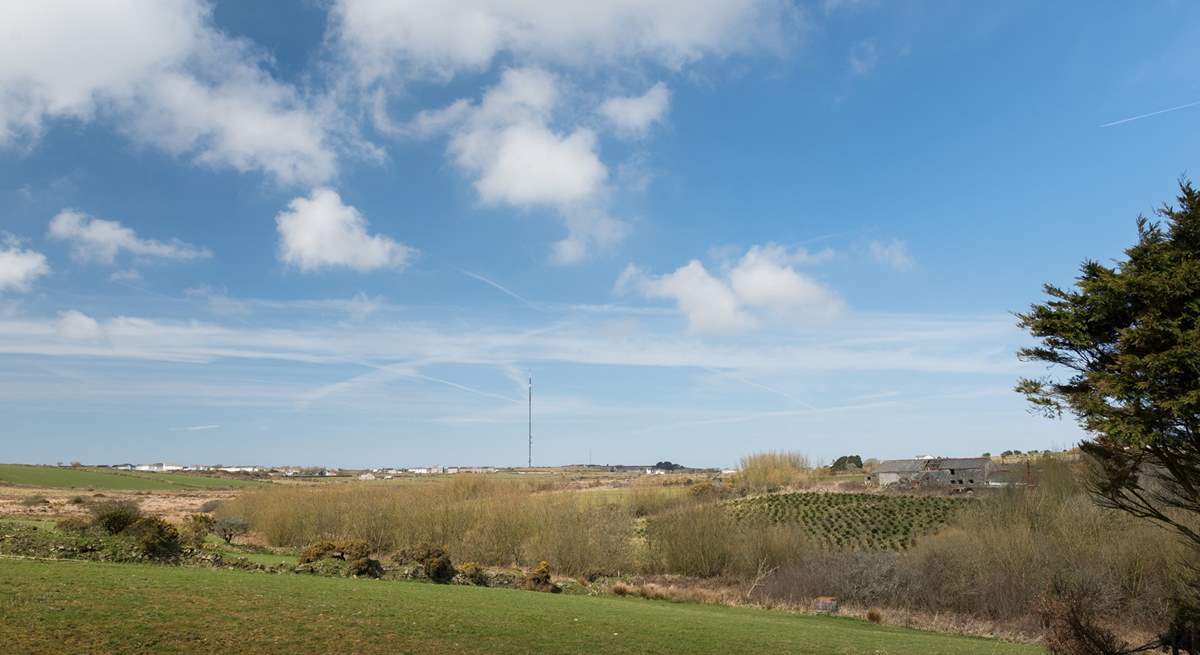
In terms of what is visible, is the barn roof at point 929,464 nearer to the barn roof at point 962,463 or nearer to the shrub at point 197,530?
the barn roof at point 962,463

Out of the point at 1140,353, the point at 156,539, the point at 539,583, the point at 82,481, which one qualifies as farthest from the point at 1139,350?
the point at 82,481

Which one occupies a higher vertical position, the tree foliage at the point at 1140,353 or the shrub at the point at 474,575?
the tree foliage at the point at 1140,353

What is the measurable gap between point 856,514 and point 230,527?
54.2 metres

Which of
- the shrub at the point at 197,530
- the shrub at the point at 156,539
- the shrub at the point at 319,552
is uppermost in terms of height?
the shrub at the point at 156,539

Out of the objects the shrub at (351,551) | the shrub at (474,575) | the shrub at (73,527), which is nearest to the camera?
the shrub at (73,527)

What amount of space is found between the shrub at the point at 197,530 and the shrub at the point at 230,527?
2.24 feet

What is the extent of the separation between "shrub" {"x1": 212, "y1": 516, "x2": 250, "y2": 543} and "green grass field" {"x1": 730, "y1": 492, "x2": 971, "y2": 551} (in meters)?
35.6

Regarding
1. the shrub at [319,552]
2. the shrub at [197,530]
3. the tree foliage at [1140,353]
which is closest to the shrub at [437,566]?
the shrub at [319,552]

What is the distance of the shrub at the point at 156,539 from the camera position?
2494cm

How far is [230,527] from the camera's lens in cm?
4778

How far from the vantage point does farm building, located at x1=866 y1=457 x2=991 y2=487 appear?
9019 centimetres

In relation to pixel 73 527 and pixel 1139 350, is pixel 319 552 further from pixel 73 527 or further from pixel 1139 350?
pixel 1139 350

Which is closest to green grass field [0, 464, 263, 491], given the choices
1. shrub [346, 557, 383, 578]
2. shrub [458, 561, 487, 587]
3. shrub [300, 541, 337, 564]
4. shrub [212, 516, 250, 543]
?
shrub [212, 516, 250, 543]

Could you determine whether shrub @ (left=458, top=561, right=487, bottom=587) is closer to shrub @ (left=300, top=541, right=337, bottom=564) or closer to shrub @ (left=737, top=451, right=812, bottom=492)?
shrub @ (left=300, top=541, right=337, bottom=564)
